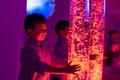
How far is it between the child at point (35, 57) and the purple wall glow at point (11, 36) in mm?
814

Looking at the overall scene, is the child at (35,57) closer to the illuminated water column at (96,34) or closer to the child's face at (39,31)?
the child's face at (39,31)

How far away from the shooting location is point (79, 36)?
83.8 inches

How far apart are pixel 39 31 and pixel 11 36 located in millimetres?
942

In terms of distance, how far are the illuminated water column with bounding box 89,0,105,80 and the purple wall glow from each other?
3.96ft

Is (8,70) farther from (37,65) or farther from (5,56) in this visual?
(37,65)

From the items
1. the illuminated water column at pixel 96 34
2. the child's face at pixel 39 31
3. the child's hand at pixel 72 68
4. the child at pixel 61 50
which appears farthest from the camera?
the child at pixel 61 50

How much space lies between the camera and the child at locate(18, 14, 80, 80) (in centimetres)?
228

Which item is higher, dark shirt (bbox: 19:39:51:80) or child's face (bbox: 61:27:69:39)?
child's face (bbox: 61:27:69:39)

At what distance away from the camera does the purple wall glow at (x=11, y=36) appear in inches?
130

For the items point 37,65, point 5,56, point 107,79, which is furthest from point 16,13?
point 107,79

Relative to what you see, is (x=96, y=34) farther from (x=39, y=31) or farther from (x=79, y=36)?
(x=39, y=31)

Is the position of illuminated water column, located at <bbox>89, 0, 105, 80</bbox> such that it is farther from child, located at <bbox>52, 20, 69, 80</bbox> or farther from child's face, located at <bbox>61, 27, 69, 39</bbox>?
child's face, located at <bbox>61, 27, 69, 39</bbox>

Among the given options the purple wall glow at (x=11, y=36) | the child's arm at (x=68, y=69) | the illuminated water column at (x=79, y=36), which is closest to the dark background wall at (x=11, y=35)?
the purple wall glow at (x=11, y=36)

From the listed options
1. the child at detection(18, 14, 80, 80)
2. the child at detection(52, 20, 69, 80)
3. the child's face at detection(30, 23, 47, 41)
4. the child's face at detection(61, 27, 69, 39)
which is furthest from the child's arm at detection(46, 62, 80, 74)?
the child's face at detection(61, 27, 69, 39)
